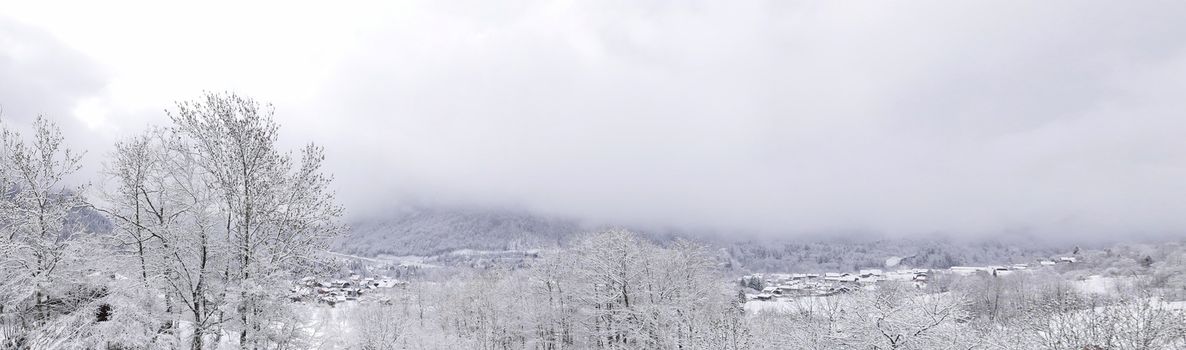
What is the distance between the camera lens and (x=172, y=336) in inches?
537

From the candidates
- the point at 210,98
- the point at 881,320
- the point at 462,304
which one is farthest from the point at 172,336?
the point at 462,304

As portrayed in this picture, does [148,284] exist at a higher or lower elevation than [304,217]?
lower

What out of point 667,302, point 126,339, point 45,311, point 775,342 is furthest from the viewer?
point 667,302

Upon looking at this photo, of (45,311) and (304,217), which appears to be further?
(45,311)

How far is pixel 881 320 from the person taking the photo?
17328 millimetres

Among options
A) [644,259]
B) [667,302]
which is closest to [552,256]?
[644,259]

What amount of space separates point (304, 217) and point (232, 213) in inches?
65.2

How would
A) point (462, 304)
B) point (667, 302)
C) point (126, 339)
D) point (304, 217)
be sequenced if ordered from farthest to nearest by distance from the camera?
point (462, 304) → point (667, 302) → point (304, 217) → point (126, 339)

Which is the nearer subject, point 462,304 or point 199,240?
point 199,240

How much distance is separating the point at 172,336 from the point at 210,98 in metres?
6.00

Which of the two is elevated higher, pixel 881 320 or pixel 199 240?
pixel 199 240

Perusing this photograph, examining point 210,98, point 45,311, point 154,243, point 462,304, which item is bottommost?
point 462,304

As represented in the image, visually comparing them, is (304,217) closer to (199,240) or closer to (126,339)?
(199,240)

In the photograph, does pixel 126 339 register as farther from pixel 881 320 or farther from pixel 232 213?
pixel 881 320
